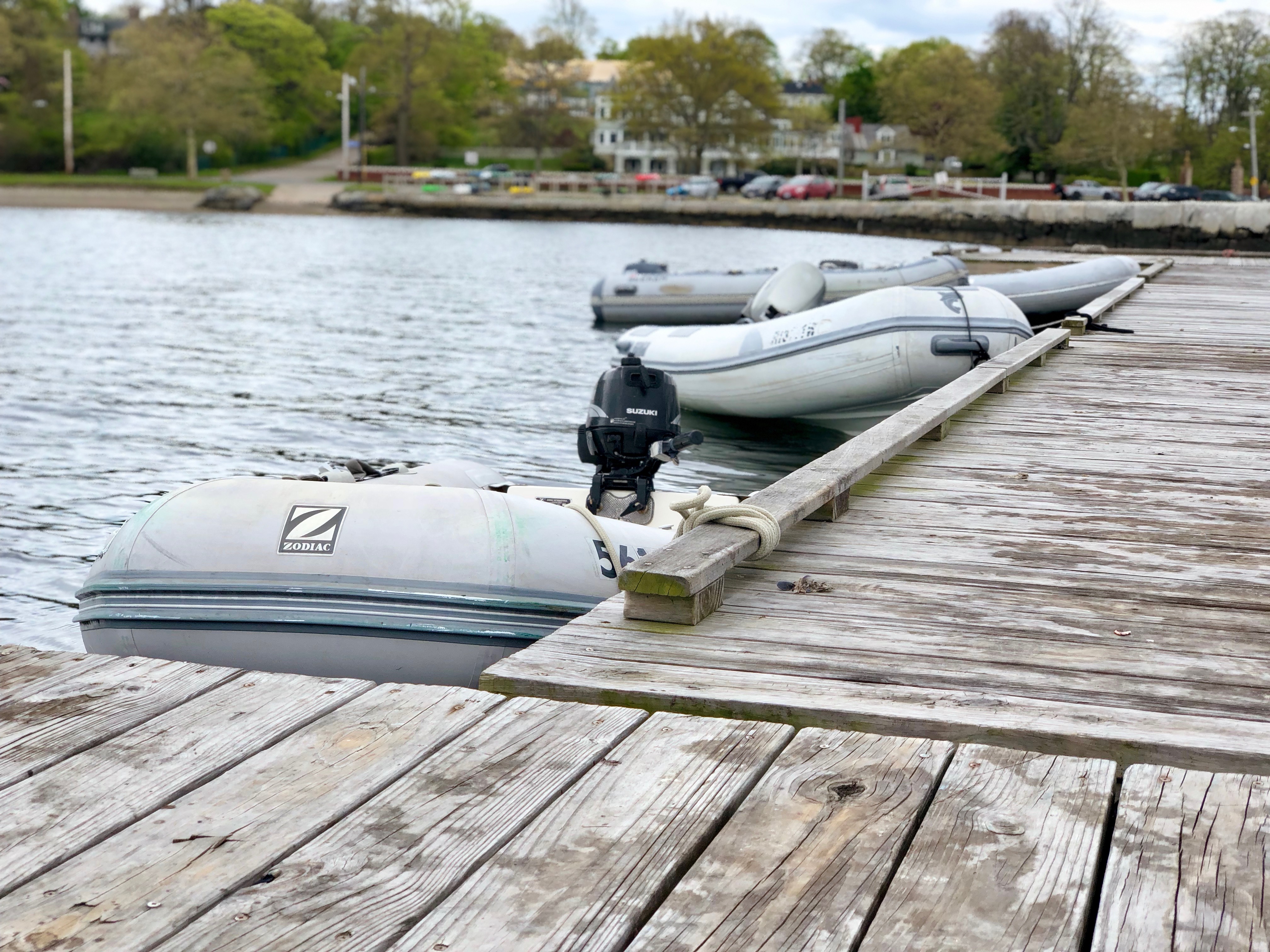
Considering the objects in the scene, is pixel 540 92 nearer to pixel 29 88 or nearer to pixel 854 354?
pixel 29 88

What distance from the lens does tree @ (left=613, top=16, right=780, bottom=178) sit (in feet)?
276

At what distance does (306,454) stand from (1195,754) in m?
8.89

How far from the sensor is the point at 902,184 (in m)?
61.2

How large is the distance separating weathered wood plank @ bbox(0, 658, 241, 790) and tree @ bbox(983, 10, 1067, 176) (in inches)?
2857

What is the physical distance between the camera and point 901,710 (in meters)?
2.38

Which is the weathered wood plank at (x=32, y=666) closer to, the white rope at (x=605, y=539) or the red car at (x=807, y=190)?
the white rope at (x=605, y=539)

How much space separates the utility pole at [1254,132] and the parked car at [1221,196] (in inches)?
17.8

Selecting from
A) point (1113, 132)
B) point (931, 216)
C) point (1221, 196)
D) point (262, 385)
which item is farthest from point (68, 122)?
point (262, 385)

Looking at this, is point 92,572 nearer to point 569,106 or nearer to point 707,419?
point 707,419

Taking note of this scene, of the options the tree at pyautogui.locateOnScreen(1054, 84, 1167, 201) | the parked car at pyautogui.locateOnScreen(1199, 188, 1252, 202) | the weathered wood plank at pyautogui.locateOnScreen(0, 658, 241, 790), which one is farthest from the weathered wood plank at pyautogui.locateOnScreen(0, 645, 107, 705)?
the tree at pyautogui.locateOnScreen(1054, 84, 1167, 201)

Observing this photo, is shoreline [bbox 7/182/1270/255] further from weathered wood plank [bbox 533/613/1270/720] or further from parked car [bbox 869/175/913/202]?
weathered wood plank [bbox 533/613/1270/720]

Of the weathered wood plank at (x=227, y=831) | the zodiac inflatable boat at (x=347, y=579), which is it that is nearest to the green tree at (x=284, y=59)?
the zodiac inflatable boat at (x=347, y=579)

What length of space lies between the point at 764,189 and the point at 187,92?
35848 millimetres

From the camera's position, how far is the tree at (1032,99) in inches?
2835
